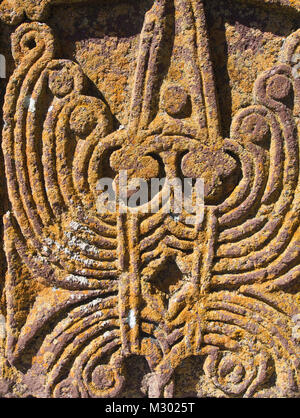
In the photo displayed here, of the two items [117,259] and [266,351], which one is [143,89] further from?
[266,351]

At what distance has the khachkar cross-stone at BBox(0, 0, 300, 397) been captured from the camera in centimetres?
172

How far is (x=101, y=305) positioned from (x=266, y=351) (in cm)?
71

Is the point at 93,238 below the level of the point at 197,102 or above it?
below

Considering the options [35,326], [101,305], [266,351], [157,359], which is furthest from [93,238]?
[266,351]

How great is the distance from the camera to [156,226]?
1.77 meters

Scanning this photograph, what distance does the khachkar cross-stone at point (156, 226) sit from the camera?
1722 millimetres

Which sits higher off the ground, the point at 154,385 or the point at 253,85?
the point at 253,85

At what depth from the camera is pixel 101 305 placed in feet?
5.91

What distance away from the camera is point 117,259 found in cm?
179

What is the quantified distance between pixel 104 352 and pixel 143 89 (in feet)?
3.60
